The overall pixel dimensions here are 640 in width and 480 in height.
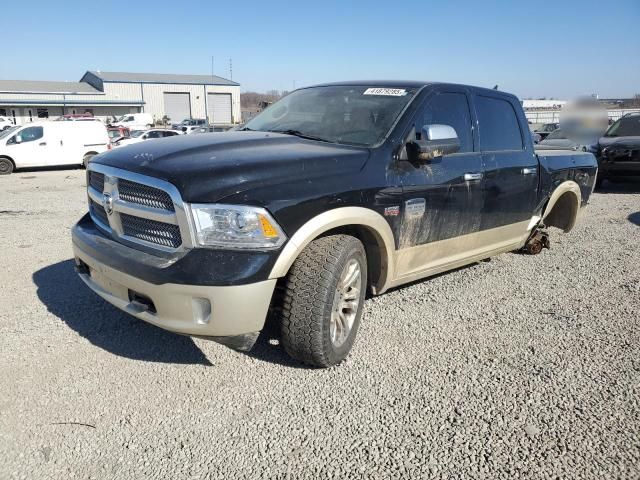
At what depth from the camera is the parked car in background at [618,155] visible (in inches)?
413

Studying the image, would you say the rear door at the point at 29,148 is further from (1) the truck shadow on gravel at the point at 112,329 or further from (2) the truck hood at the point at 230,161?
(2) the truck hood at the point at 230,161

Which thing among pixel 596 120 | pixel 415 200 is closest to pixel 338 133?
pixel 415 200

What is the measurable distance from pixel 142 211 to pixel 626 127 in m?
12.6

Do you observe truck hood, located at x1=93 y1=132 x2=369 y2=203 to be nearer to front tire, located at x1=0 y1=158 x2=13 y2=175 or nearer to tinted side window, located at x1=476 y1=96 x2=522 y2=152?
tinted side window, located at x1=476 y1=96 x2=522 y2=152

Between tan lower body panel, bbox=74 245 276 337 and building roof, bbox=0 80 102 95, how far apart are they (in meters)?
60.8

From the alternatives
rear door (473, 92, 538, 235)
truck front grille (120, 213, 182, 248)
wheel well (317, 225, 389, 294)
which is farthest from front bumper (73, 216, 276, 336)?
rear door (473, 92, 538, 235)

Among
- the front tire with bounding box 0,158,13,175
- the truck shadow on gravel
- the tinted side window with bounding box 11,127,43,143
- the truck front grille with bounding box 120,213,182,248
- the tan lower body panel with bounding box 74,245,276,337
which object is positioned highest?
the tinted side window with bounding box 11,127,43,143

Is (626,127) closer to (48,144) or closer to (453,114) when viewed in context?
(453,114)

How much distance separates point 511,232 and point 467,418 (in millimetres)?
2620

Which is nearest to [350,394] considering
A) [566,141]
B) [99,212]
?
[99,212]

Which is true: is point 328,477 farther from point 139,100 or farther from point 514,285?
point 139,100

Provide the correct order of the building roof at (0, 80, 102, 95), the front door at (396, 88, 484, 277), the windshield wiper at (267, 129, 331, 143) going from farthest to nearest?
the building roof at (0, 80, 102, 95) → the windshield wiper at (267, 129, 331, 143) → the front door at (396, 88, 484, 277)

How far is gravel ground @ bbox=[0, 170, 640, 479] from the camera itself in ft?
7.72

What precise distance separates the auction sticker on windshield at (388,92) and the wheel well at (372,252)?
1214mm
